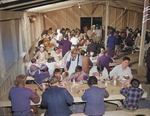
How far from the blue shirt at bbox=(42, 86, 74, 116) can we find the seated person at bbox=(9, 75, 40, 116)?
0.30 m

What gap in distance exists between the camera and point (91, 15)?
Result: 37.4 feet

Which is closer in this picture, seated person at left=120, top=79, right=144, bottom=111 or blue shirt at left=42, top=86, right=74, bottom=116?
blue shirt at left=42, top=86, right=74, bottom=116

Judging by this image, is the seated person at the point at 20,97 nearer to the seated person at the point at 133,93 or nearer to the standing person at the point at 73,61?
the seated person at the point at 133,93

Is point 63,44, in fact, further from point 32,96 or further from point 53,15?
point 53,15

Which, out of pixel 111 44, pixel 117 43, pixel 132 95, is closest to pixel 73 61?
pixel 132 95

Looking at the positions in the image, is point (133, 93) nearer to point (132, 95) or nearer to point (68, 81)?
point (132, 95)

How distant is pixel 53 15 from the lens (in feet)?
38.7

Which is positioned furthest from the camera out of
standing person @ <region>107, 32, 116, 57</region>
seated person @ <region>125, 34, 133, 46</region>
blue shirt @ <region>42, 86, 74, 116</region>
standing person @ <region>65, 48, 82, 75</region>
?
seated person @ <region>125, 34, 133, 46</region>

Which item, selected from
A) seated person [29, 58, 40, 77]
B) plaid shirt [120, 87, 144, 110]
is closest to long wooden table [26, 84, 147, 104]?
plaid shirt [120, 87, 144, 110]

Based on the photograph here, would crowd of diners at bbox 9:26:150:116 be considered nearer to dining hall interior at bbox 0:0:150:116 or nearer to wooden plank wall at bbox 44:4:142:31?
dining hall interior at bbox 0:0:150:116

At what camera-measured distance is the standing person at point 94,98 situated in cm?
263

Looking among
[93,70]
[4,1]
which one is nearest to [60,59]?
[93,70]

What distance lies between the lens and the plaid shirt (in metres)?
2.90

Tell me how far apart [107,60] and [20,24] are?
10.7ft
